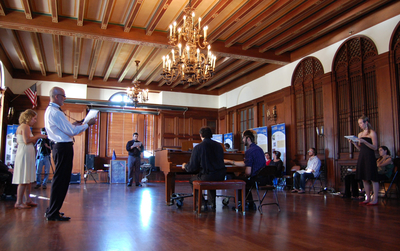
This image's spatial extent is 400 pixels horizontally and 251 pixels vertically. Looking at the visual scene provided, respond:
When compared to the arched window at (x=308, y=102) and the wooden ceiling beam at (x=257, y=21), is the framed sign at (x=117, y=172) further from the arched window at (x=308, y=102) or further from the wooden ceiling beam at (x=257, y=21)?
the arched window at (x=308, y=102)

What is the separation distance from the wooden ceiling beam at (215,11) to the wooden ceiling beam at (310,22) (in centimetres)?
211

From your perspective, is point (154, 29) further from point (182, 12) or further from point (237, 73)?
point (237, 73)

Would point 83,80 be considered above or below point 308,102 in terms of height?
above

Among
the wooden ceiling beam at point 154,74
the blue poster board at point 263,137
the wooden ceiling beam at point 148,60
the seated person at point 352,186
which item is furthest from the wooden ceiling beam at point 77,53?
the seated person at point 352,186

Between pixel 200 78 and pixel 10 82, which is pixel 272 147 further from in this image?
pixel 10 82

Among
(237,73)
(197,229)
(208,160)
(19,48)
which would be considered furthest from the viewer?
(237,73)

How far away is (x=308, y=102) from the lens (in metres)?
9.00

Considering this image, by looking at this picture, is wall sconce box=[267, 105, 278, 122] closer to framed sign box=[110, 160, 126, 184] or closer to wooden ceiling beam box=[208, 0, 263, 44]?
wooden ceiling beam box=[208, 0, 263, 44]

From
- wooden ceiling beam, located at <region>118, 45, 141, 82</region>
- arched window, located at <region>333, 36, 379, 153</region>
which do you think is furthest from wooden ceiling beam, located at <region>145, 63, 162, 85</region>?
arched window, located at <region>333, 36, 379, 153</region>

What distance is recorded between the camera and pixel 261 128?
10.5m

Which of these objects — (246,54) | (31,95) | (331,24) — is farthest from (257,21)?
(31,95)

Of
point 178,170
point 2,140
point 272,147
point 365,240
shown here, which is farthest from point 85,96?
point 365,240

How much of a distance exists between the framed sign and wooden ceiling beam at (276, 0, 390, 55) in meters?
6.51

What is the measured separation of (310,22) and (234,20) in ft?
5.89
